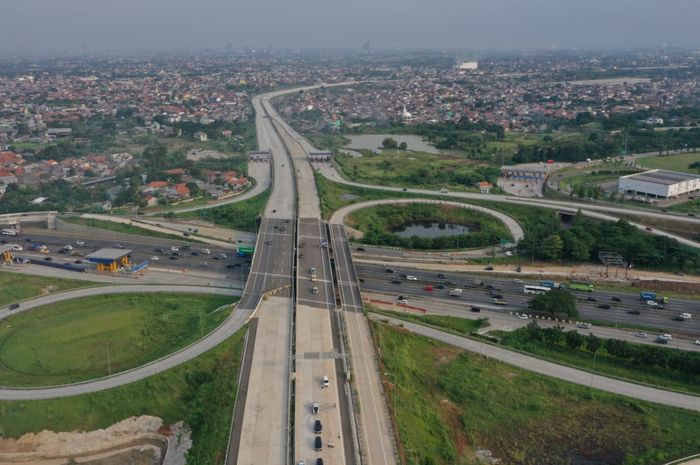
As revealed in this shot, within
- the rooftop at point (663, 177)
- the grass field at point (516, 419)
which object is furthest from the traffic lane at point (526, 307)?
the rooftop at point (663, 177)

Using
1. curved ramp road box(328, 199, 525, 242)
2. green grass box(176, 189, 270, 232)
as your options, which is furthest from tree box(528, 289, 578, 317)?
green grass box(176, 189, 270, 232)

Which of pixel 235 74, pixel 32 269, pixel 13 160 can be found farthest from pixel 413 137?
pixel 235 74

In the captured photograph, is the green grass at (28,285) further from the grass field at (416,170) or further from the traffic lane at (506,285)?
the grass field at (416,170)

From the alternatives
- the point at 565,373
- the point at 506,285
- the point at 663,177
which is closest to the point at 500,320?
the point at 506,285

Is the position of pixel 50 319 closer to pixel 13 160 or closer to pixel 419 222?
pixel 419 222

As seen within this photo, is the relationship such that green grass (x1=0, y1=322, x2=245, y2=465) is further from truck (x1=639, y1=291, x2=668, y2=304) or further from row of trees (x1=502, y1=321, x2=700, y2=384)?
truck (x1=639, y1=291, x2=668, y2=304)

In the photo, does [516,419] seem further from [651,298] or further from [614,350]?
[651,298]
